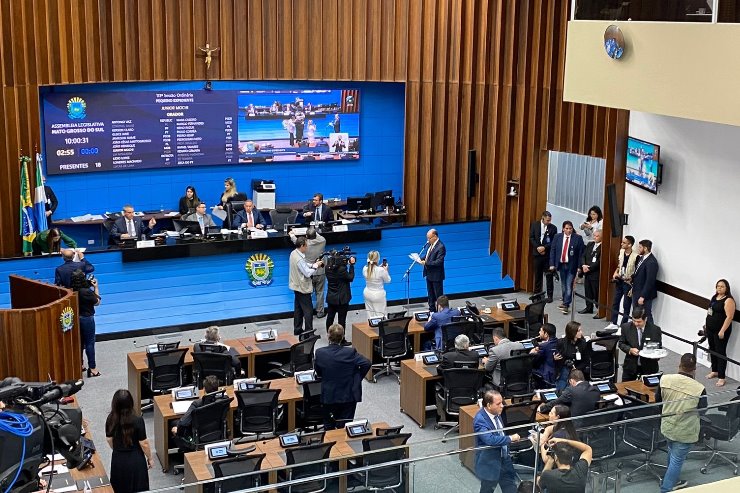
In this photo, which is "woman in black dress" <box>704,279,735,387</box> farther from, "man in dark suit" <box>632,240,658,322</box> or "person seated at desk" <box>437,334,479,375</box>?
"person seated at desk" <box>437,334,479,375</box>

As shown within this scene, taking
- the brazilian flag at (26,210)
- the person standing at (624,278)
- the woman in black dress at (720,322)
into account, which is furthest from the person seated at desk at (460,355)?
the brazilian flag at (26,210)

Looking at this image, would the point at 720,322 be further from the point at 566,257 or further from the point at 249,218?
the point at 249,218

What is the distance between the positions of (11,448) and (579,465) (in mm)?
4226

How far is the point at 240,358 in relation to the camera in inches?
479

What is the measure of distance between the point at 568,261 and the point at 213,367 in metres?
6.68

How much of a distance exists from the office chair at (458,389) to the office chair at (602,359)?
4.77ft

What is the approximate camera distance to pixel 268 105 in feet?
59.0

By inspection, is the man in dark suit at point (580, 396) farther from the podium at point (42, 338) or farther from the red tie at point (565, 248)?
the red tie at point (565, 248)

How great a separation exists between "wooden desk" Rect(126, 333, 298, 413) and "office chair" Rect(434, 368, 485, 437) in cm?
212

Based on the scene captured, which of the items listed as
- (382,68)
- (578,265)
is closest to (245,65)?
(382,68)

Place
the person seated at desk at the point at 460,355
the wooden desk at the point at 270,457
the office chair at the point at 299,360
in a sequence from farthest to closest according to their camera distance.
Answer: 1. the office chair at the point at 299,360
2. the person seated at desk at the point at 460,355
3. the wooden desk at the point at 270,457

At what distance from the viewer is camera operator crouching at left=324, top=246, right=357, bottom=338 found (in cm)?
1406

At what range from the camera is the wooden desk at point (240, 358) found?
1178 centimetres

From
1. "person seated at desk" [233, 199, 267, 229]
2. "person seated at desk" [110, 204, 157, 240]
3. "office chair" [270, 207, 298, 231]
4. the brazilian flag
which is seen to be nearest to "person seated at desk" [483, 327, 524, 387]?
"person seated at desk" [233, 199, 267, 229]
